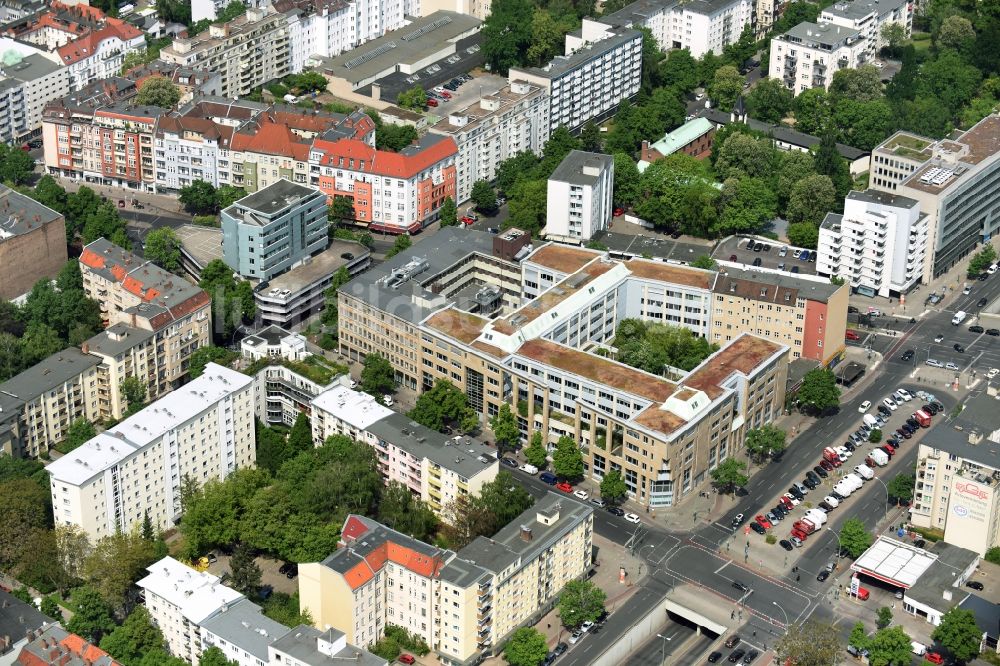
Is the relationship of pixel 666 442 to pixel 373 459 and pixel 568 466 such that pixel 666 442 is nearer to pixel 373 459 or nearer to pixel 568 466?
pixel 568 466

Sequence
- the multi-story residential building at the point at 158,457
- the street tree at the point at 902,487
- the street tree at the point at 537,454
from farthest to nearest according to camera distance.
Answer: the street tree at the point at 537,454 < the street tree at the point at 902,487 < the multi-story residential building at the point at 158,457

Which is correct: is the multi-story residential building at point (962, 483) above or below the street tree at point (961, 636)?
above

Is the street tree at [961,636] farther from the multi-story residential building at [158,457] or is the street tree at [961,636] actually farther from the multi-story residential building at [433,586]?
the multi-story residential building at [158,457]

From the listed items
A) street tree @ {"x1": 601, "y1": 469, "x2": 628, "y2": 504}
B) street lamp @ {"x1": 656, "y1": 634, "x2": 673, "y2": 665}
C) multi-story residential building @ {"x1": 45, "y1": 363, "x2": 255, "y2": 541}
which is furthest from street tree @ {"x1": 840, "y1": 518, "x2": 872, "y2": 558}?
multi-story residential building @ {"x1": 45, "y1": 363, "x2": 255, "y2": 541}

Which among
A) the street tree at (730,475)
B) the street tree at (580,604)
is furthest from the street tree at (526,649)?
the street tree at (730,475)

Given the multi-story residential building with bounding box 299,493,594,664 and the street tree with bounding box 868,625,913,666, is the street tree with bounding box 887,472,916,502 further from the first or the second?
the multi-story residential building with bounding box 299,493,594,664
